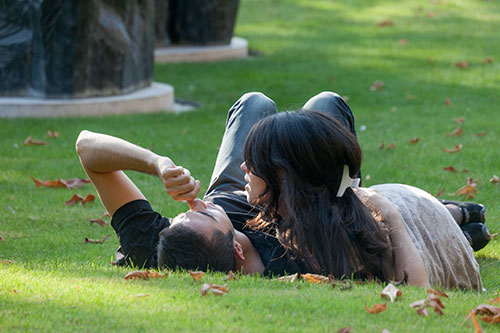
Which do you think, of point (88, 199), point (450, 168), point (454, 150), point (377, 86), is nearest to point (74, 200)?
point (88, 199)

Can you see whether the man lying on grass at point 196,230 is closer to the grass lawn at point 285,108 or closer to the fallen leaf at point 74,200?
the grass lawn at point 285,108

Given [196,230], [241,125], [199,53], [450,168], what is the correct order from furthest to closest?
1. [199,53]
2. [450,168]
3. [241,125]
4. [196,230]

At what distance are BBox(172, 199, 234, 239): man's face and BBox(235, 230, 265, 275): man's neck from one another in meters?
0.23

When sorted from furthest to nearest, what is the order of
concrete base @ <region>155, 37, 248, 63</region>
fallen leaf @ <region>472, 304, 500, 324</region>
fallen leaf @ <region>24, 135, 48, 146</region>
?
concrete base @ <region>155, 37, 248, 63</region> < fallen leaf @ <region>24, 135, 48, 146</region> < fallen leaf @ <region>472, 304, 500, 324</region>

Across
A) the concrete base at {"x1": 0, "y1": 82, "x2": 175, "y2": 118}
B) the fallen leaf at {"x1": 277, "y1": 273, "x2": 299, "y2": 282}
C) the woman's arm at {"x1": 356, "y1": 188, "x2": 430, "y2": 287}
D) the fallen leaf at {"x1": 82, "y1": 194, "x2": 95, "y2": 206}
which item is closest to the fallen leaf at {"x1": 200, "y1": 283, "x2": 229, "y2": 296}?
the fallen leaf at {"x1": 277, "y1": 273, "x2": 299, "y2": 282}

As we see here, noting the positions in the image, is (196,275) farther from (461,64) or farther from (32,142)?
(461,64)

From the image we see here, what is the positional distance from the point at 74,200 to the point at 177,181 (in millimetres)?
2734

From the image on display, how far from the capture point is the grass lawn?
279 centimetres

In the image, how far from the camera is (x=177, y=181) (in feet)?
10.4

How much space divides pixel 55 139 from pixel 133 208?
14.7 ft

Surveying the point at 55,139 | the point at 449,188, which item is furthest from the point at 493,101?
the point at 55,139

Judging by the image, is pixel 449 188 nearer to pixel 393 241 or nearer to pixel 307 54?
pixel 393 241

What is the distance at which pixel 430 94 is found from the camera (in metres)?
9.94

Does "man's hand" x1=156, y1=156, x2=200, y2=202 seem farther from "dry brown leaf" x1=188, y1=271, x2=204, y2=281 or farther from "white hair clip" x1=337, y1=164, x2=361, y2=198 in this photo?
"white hair clip" x1=337, y1=164, x2=361, y2=198
